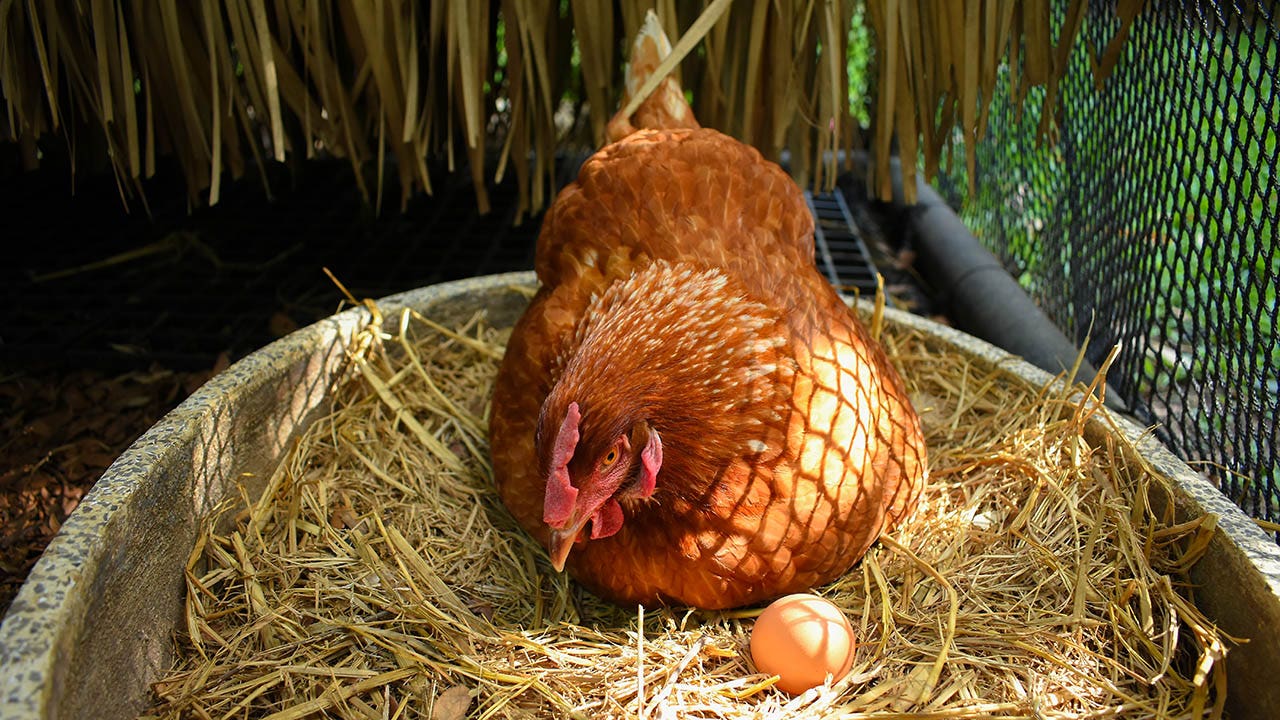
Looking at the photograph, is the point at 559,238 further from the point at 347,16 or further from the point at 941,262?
the point at 941,262

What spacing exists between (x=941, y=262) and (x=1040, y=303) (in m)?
0.50

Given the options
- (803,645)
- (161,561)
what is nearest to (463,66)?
(161,561)

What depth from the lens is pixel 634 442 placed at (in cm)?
151

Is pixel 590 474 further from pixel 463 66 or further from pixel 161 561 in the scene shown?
Answer: pixel 463 66

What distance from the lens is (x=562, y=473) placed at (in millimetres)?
1388

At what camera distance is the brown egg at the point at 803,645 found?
4.91 feet

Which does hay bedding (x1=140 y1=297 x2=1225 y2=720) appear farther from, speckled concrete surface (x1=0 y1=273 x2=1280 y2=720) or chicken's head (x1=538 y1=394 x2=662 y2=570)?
chicken's head (x1=538 y1=394 x2=662 y2=570)

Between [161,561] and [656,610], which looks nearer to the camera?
[161,561]

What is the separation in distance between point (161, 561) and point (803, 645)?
1259 millimetres

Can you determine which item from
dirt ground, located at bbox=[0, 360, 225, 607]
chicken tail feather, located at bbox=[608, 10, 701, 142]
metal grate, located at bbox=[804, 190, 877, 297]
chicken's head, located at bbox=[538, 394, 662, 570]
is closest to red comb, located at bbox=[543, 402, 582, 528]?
chicken's head, located at bbox=[538, 394, 662, 570]

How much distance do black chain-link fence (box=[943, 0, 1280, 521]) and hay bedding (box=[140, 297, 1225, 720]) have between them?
349 millimetres

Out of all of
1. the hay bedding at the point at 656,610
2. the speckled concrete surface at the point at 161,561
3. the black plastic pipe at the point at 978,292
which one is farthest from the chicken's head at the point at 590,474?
the black plastic pipe at the point at 978,292

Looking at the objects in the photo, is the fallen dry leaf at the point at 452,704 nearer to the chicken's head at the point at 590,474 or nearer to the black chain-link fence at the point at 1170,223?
the chicken's head at the point at 590,474

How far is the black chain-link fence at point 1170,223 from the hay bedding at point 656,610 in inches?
13.8
